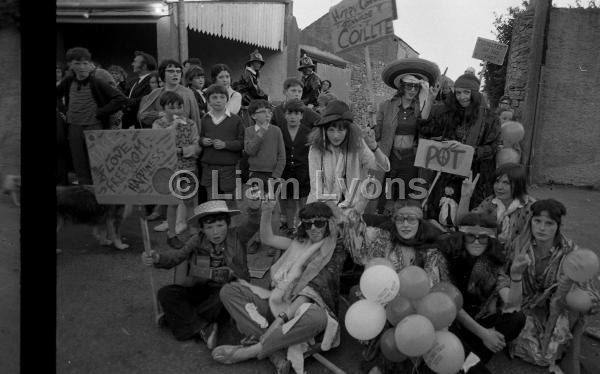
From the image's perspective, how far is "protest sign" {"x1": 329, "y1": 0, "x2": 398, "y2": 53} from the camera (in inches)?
195

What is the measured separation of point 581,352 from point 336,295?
1.69m

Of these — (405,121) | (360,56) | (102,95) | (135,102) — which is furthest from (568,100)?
(360,56)

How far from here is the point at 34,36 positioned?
1560 mm

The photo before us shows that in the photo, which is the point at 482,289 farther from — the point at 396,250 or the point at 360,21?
the point at 360,21

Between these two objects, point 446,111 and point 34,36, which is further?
point 446,111

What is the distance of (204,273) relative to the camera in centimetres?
346

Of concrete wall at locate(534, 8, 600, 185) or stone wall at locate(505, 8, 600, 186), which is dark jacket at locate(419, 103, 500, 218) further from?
concrete wall at locate(534, 8, 600, 185)

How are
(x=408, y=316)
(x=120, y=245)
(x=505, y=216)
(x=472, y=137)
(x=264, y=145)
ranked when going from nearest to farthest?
(x=408, y=316) < (x=505, y=216) < (x=472, y=137) < (x=264, y=145) < (x=120, y=245)

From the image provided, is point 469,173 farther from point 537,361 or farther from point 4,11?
point 4,11

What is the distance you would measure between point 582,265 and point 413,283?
0.98m

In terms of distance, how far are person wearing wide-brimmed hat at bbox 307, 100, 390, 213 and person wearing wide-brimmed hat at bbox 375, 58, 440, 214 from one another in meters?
0.64

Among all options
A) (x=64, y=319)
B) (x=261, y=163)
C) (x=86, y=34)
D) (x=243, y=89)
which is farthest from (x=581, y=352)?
(x=86, y=34)

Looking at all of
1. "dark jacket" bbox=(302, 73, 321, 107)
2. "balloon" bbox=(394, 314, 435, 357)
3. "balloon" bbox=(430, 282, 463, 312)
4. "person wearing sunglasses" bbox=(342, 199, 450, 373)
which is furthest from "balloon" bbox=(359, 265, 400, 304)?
"dark jacket" bbox=(302, 73, 321, 107)

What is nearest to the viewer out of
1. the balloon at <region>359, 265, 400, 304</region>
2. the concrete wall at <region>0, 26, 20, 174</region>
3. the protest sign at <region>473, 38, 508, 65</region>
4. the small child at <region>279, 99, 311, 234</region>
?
the concrete wall at <region>0, 26, 20, 174</region>
